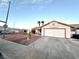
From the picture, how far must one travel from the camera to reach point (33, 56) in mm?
6281

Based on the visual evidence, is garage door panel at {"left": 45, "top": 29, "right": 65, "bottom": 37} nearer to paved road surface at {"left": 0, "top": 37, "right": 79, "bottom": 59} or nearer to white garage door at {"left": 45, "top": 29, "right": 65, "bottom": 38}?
white garage door at {"left": 45, "top": 29, "right": 65, "bottom": 38}

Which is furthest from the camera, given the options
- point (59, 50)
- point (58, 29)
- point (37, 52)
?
point (58, 29)

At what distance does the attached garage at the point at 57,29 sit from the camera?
2706cm

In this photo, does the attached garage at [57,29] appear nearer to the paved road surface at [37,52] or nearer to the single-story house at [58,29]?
the single-story house at [58,29]

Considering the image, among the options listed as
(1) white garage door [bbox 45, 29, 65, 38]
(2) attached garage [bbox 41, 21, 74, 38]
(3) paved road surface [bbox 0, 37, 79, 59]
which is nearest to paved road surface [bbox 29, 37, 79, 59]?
(3) paved road surface [bbox 0, 37, 79, 59]

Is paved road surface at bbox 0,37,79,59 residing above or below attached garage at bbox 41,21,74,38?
below

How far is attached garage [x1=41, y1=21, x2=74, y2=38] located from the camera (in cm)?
2706

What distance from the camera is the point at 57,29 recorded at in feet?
93.3

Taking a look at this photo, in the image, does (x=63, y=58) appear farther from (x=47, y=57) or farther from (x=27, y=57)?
(x=27, y=57)

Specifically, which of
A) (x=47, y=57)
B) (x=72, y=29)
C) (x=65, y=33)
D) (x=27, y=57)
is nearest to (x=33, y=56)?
(x=27, y=57)

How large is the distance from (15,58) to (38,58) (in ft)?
4.32

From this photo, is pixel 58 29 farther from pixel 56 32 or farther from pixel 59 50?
pixel 59 50

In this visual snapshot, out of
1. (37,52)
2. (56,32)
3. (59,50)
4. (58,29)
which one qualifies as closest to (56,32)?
(56,32)

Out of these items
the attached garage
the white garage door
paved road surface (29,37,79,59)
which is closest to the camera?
paved road surface (29,37,79,59)
